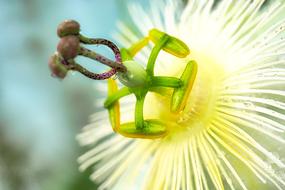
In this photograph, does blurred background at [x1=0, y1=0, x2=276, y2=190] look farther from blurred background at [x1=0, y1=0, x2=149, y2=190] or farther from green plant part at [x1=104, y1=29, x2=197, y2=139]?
green plant part at [x1=104, y1=29, x2=197, y2=139]

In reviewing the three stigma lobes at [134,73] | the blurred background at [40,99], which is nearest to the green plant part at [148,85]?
the three stigma lobes at [134,73]

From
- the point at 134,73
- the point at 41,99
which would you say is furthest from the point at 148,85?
the point at 41,99

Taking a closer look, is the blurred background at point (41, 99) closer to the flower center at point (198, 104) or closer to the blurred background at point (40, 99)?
the blurred background at point (40, 99)

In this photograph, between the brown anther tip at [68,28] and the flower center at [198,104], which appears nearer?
the brown anther tip at [68,28]

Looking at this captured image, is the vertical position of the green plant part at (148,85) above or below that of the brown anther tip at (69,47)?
below

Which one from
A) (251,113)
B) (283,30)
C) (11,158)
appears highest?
(283,30)

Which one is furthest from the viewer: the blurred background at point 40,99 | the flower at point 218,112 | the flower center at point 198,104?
the blurred background at point 40,99

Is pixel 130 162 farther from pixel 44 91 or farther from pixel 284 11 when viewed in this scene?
pixel 44 91

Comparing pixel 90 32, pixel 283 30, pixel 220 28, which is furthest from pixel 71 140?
pixel 283 30
